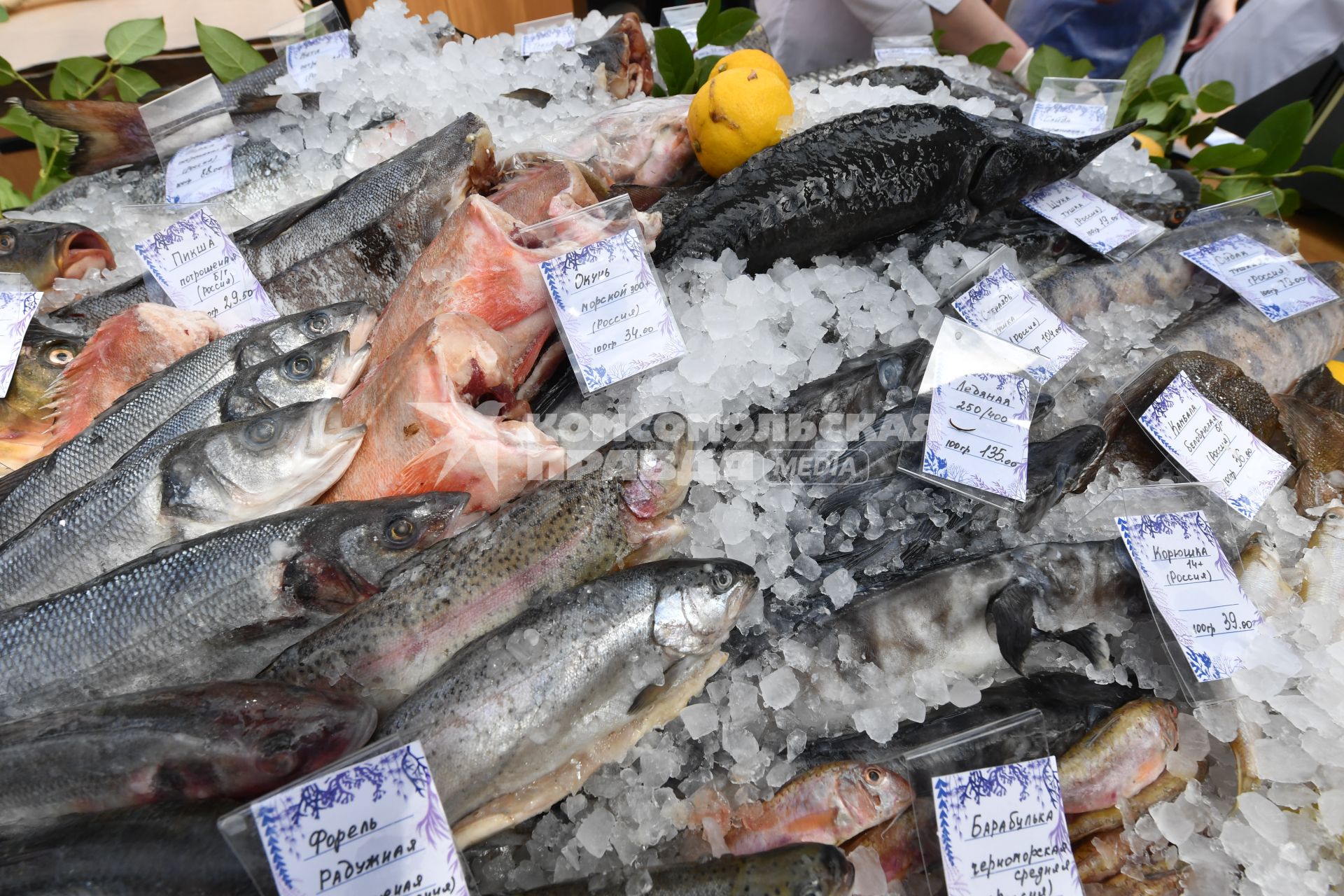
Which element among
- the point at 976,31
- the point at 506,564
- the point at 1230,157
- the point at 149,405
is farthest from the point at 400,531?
the point at 976,31

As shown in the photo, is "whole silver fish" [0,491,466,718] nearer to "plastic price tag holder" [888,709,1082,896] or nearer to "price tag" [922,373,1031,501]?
"plastic price tag holder" [888,709,1082,896]

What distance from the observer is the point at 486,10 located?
18.3 ft

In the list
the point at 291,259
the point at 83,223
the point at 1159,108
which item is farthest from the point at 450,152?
the point at 1159,108

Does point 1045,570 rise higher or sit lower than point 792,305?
lower

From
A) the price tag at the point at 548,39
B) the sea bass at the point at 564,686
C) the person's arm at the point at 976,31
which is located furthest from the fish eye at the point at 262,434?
the person's arm at the point at 976,31

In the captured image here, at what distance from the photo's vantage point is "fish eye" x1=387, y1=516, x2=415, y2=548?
4.50ft

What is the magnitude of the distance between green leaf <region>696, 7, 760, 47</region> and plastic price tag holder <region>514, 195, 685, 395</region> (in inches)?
82.6

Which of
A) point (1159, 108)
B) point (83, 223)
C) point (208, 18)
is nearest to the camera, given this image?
point (83, 223)

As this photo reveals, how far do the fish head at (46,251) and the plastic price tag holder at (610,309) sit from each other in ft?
7.43

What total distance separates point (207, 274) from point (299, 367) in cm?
91

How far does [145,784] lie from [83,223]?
3157 millimetres

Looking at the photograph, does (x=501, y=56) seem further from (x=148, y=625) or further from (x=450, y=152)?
(x=148, y=625)

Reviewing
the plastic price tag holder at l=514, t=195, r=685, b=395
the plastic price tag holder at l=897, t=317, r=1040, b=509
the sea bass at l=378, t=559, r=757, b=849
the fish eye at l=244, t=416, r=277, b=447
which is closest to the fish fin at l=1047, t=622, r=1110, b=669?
the plastic price tag holder at l=897, t=317, r=1040, b=509

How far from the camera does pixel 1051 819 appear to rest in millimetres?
1260
